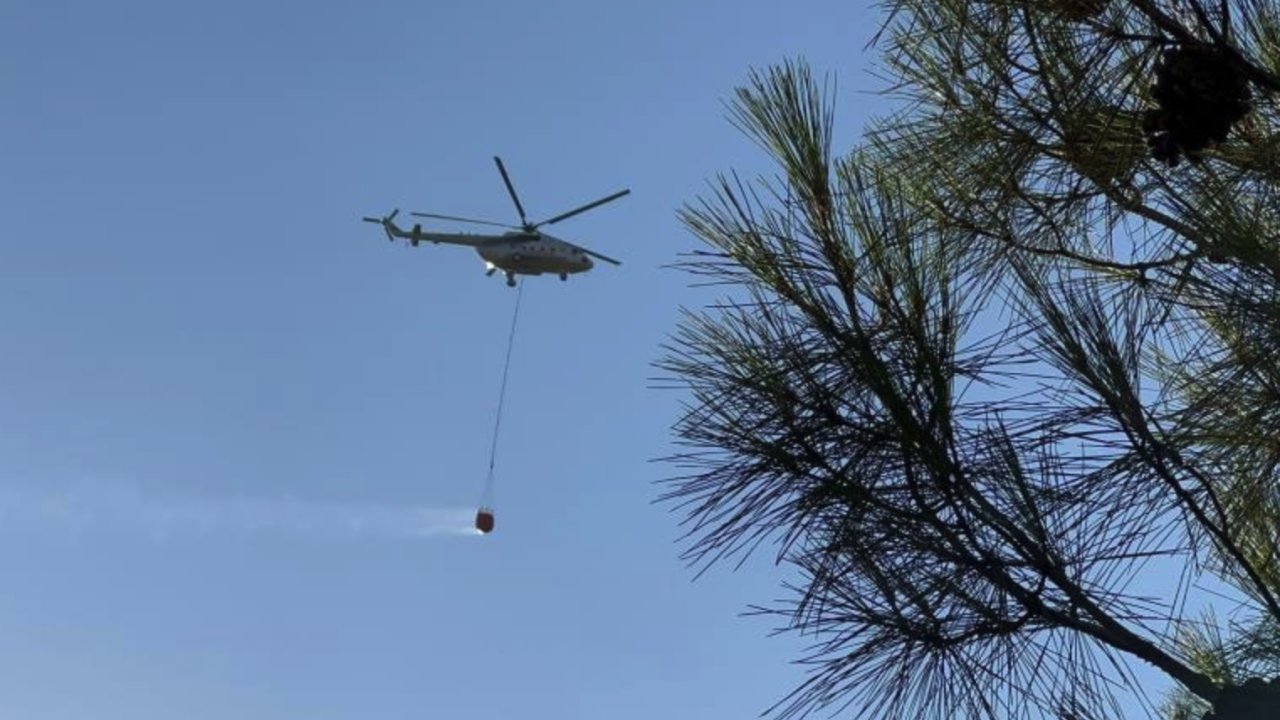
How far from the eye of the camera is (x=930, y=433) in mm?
3336

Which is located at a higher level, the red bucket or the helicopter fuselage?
the helicopter fuselage

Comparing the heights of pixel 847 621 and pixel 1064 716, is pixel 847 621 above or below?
above

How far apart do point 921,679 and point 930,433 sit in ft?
1.64

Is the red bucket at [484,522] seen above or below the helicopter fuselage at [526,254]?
below

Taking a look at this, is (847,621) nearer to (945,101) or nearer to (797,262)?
(797,262)

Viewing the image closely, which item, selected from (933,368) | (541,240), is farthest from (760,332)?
(541,240)

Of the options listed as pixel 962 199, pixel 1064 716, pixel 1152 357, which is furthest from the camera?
pixel 1152 357

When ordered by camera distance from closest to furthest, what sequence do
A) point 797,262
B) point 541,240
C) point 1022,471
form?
point 1022,471 < point 797,262 < point 541,240

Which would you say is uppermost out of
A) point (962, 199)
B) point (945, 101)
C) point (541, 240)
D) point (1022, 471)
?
point (541, 240)

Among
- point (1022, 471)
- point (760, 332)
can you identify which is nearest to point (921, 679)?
point (1022, 471)

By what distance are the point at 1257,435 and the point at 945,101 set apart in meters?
1.23

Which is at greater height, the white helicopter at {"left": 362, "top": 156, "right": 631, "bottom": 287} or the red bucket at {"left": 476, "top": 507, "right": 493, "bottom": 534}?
the white helicopter at {"left": 362, "top": 156, "right": 631, "bottom": 287}

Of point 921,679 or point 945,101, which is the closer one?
point 921,679

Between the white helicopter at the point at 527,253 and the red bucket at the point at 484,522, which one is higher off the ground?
the white helicopter at the point at 527,253
